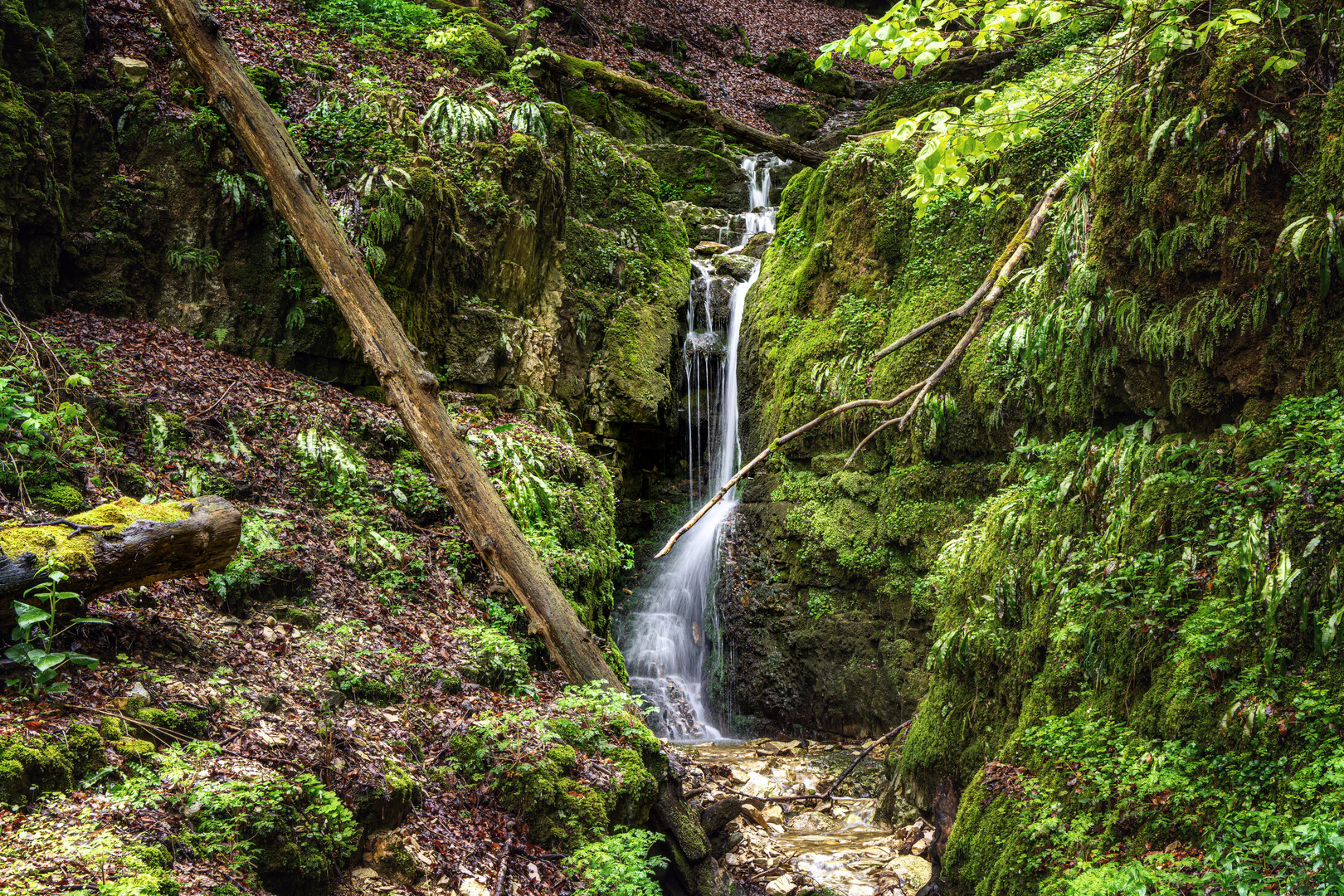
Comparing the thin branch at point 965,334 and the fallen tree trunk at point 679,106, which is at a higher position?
the fallen tree trunk at point 679,106

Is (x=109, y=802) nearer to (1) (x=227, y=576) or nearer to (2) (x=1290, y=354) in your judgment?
(1) (x=227, y=576)

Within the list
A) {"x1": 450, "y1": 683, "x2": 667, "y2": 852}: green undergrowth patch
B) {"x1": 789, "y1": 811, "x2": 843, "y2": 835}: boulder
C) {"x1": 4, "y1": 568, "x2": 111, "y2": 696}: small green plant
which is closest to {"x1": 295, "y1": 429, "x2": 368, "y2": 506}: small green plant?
{"x1": 450, "y1": 683, "x2": 667, "y2": 852}: green undergrowth patch

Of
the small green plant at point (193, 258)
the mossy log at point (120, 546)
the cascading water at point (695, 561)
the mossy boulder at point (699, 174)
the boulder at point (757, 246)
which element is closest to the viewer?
the mossy log at point (120, 546)

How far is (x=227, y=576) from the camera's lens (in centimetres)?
447

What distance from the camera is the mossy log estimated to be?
124 inches

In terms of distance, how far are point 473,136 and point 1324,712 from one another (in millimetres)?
9196

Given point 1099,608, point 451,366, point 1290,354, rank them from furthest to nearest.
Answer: point 451,366 → point 1099,608 → point 1290,354

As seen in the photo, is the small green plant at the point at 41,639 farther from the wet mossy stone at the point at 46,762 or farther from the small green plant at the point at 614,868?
the small green plant at the point at 614,868

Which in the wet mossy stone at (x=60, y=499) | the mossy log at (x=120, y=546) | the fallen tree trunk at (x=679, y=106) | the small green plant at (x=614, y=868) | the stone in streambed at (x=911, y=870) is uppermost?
the fallen tree trunk at (x=679, y=106)

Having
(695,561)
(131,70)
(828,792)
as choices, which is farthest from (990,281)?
(131,70)

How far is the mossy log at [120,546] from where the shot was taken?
3.15 m

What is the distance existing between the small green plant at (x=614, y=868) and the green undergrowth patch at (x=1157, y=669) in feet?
6.61

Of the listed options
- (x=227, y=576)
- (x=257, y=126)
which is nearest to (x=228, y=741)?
(x=227, y=576)

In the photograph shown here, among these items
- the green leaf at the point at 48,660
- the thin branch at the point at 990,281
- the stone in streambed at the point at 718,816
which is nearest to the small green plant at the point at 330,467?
the green leaf at the point at 48,660
